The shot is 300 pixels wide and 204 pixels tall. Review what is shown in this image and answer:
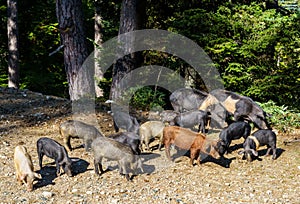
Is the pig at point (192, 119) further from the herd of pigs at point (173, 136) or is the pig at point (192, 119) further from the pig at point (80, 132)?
the pig at point (80, 132)

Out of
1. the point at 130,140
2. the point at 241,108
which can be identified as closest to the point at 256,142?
the point at 241,108

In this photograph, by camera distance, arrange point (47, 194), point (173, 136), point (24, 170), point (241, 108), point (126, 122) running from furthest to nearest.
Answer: point (241, 108)
point (126, 122)
point (173, 136)
point (24, 170)
point (47, 194)

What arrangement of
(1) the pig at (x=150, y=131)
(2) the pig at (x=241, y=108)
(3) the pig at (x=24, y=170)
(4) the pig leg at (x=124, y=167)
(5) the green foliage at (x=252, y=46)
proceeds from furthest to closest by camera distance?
(5) the green foliage at (x=252, y=46), (2) the pig at (x=241, y=108), (1) the pig at (x=150, y=131), (4) the pig leg at (x=124, y=167), (3) the pig at (x=24, y=170)

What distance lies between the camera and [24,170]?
684cm

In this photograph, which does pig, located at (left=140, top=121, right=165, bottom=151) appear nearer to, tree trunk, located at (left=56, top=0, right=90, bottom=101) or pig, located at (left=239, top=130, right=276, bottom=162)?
pig, located at (left=239, top=130, right=276, bottom=162)

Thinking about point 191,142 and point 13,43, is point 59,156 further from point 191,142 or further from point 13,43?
point 13,43

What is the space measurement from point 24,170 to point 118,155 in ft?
5.17

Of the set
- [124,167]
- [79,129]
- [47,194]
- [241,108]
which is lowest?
[47,194]

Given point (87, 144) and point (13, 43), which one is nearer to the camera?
point (87, 144)

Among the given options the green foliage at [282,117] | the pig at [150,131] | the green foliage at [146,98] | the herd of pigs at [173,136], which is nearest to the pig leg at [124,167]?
the herd of pigs at [173,136]

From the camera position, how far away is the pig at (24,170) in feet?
22.2

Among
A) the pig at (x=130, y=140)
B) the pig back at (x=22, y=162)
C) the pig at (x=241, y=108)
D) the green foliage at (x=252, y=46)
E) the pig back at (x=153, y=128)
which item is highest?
the green foliage at (x=252, y=46)

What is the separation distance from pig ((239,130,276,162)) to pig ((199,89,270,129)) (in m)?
1.47

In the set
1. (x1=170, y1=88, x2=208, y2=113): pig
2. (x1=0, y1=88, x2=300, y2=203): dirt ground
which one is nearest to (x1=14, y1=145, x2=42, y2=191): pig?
(x1=0, y1=88, x2=300, y2=203): dirt ground
